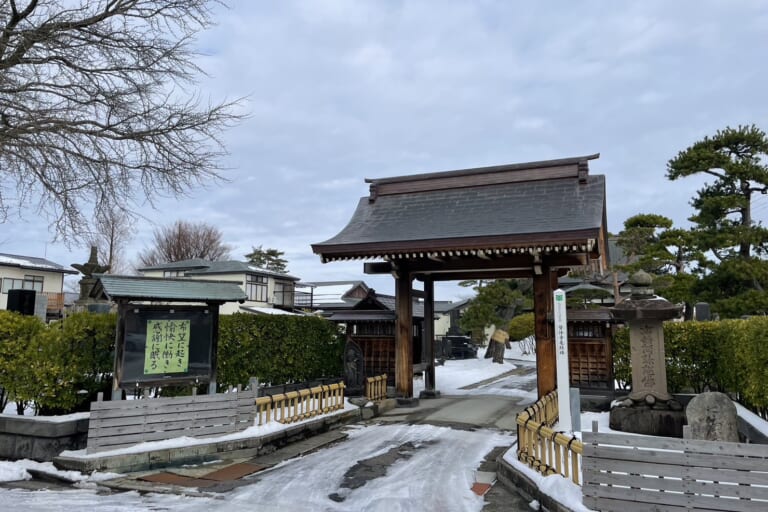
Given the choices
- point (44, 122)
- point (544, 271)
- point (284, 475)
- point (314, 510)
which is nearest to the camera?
point (314, 510)

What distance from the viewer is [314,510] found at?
572 cm

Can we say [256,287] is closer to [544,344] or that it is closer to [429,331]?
[429,331]

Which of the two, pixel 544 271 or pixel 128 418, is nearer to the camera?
pixel 128 418

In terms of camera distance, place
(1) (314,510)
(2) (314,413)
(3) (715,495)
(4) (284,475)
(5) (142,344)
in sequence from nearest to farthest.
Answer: (3) (715,495) → (1) (314,510) → (4) (284,475) → (5) (142,344) → (2) (314,413)

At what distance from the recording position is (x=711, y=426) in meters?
6.74

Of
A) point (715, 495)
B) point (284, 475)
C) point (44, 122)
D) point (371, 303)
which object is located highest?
point (44, 122)

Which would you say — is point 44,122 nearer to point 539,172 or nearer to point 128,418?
point 128,418

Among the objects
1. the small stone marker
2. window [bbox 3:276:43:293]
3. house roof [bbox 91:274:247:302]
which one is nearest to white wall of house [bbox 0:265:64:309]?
window [bbox 3:276:43:293]

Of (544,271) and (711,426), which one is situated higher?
(544,271)

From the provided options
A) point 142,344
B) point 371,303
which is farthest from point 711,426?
point 371,303

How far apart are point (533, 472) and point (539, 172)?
9744mm

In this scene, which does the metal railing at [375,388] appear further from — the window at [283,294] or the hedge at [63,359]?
the window at [283,294]

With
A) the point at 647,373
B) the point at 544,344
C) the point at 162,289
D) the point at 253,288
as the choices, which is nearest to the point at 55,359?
the point at 162,289

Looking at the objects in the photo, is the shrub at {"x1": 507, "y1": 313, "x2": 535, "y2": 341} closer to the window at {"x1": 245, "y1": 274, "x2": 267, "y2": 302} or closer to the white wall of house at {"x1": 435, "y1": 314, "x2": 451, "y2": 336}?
the window at {"x1": 245, "y1": 274, "x2": 267, "y2": 302}
